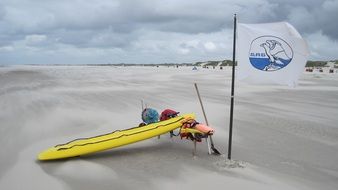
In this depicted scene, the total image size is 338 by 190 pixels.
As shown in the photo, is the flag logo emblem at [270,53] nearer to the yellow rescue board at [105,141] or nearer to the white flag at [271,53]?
the white flag at [271,53]

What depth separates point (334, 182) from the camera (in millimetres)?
6988

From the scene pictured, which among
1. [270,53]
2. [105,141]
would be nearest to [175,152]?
[105,141]

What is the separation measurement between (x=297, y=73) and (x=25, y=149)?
633cm

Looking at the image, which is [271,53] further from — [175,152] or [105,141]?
[105,141]

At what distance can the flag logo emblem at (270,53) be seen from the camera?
24.0 ft

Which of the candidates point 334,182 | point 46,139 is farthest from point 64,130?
point 334,182

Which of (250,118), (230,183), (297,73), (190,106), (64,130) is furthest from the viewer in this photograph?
(190,106)

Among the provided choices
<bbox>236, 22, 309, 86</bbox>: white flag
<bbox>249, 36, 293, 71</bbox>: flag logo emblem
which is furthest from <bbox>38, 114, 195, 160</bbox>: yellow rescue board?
<bbox>249, 36, 293, 71</bbox>: flag logo emblem

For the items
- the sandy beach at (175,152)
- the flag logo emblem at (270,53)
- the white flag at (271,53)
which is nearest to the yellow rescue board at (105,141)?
Result: the sandy beach at (175,152)

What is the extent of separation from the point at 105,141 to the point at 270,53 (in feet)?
13.0

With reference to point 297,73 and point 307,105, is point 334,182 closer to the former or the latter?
point 297,73

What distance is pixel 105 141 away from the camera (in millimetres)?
8305

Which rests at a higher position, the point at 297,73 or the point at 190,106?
the point at 297,73

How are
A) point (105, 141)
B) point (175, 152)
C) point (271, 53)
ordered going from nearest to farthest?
point (271, 53) < point (105, 141) < point (175, 152)
